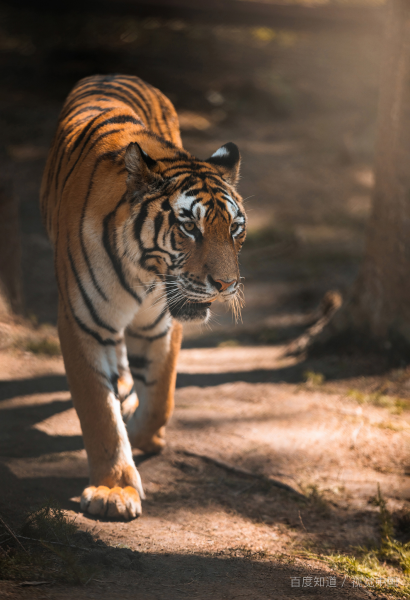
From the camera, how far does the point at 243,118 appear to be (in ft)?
37.0

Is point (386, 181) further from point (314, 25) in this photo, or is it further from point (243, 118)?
point (243, 118)

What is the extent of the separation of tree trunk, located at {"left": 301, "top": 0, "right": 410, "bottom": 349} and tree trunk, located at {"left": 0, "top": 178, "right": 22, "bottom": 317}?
Answer: 2678 millimetres

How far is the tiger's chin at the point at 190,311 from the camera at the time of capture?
8.30 ft

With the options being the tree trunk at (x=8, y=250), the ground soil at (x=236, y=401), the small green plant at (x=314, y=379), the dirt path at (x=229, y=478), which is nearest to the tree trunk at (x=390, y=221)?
the ground soil at (x=236, y=401)

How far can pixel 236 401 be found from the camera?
4.09 m

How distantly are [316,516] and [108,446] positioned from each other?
1096mm

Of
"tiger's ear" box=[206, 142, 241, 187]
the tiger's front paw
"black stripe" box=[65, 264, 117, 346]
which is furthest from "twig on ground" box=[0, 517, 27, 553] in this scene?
"tiger's ear" box=[206, 142, 241, 187]

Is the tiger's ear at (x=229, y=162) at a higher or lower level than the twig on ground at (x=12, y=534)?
higher

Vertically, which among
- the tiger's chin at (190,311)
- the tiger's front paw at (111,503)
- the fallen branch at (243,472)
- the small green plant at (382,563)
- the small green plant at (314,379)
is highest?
the tiger's chin at (190,311)

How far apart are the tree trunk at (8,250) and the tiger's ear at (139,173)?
92.2 inches

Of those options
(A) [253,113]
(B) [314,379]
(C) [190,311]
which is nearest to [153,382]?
(C) [190,311]

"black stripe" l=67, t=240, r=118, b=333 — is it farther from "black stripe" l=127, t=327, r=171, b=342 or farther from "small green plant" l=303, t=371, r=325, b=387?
"small green plant" l=303, t=371, r=325, b=387

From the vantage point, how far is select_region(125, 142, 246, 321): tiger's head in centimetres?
236

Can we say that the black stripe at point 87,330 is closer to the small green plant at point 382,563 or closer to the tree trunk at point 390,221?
the small green plant at point 382,563
